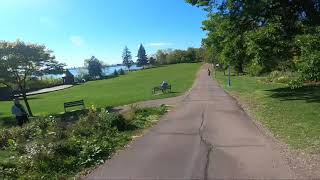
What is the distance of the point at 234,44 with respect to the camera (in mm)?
28328

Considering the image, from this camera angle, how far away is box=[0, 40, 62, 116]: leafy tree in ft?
93.6

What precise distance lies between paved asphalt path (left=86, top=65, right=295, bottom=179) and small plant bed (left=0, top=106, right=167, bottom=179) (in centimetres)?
63

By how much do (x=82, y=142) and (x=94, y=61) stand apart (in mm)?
100492

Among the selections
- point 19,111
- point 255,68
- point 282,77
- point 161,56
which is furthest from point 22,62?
point 161,56

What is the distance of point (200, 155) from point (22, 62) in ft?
72.4

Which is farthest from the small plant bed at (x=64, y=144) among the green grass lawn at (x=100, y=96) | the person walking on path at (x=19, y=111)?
the green grass lawn at (x=100, y=96)

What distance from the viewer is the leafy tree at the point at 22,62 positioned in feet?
93.6

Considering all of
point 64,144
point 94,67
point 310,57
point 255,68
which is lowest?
point 94,67

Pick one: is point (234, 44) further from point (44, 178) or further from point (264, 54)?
point (44, 178)

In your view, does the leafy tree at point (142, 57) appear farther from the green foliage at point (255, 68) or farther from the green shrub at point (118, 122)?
the green shrub at point (118, 122)

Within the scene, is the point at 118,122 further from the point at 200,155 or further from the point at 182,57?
the point at 182,57

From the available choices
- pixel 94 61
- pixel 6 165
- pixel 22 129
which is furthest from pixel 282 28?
pixel 94 61

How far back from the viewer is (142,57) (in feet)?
550

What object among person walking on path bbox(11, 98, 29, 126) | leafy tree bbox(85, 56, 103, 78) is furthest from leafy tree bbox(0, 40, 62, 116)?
leafy tree bbox(85, 56, 103, 78)
